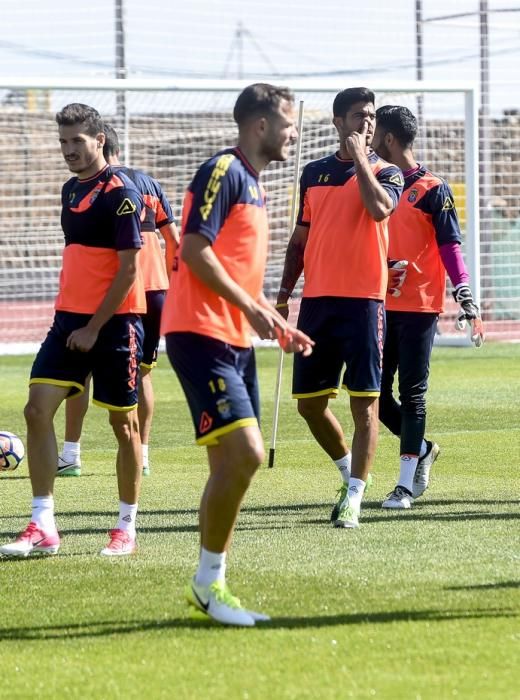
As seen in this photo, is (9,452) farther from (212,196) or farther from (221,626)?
(212,196)

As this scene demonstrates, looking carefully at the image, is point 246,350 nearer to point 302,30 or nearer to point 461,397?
point 461,397

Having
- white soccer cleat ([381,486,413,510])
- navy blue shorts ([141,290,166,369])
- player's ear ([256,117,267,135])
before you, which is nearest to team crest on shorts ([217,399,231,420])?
player's ear ([256,117,267,135])

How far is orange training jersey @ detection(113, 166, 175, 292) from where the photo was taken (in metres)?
10.1

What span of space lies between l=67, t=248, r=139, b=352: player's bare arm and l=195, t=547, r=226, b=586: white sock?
165cm

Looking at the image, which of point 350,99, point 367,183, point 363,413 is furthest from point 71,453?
point 350,99

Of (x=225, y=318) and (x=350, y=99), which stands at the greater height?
(x=350, y=99)

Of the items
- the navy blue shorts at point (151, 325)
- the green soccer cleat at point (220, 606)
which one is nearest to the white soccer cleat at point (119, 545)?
the green soccer cleat at point (220, 606)

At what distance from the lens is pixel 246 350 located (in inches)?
234

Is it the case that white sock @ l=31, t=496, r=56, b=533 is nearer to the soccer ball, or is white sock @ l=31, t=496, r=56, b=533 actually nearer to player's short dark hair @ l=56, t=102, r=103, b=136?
player's short dark hair @ l=56, t=102, r=103, b=136

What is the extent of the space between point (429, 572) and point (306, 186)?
255cm

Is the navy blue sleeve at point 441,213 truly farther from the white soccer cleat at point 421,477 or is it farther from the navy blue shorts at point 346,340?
the white soccer cleat at point 421,477

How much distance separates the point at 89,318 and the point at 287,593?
1825mm

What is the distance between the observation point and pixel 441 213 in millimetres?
8961

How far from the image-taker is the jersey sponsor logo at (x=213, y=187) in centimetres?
566
